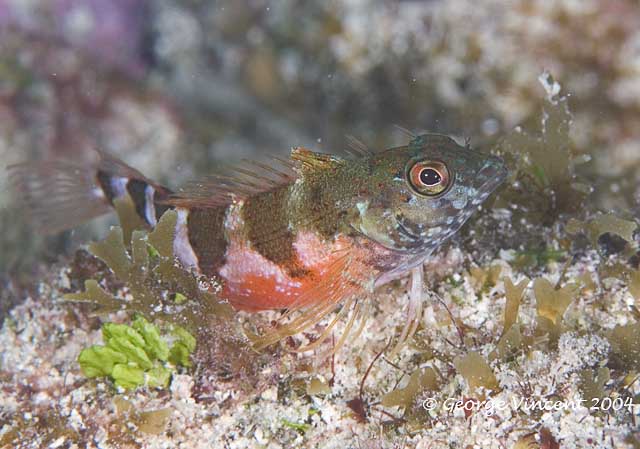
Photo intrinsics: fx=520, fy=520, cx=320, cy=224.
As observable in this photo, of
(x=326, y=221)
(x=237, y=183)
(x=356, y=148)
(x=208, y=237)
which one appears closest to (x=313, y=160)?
(x=356, y=148)

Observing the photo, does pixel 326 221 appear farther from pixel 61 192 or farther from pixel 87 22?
pixel 87 22

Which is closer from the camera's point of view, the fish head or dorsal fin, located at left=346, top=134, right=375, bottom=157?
the fish head

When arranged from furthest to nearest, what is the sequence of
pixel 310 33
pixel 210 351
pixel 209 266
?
pixel 310 33 < pixel 209 266 < pixel 210 351

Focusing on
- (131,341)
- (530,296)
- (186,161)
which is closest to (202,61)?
(186,161)

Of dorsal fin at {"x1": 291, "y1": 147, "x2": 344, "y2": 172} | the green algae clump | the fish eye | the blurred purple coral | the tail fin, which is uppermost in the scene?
the blurred purple coral

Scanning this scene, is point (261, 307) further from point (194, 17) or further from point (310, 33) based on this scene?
point (194, 17)

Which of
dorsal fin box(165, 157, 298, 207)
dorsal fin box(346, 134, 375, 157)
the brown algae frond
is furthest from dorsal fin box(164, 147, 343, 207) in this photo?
the brown algae frond

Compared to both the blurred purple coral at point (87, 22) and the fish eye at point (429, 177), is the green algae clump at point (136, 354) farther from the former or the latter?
the blurred purple coral at point (87, 22)

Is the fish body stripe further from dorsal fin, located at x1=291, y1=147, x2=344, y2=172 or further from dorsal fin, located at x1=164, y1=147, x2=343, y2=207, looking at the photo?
dorsal fin, located at x1=291, y1=147, x2=344, y2=172
